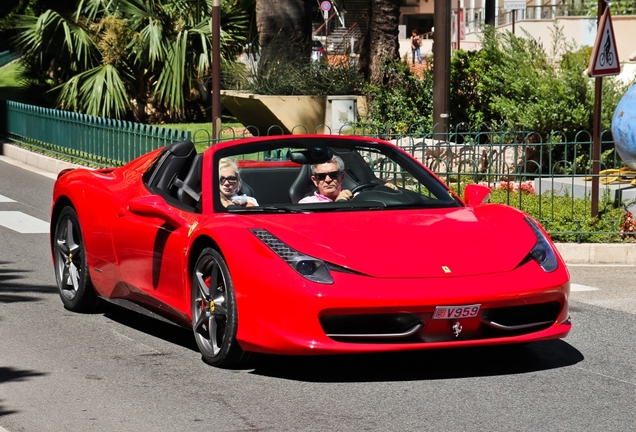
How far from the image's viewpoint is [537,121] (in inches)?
656

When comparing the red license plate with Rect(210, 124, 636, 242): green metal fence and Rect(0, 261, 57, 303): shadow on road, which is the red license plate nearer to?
Rect(0, 261, 57, 303): shadow on road

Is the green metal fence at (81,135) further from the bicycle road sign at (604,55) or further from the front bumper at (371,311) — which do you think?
the front bumper at (371,311)

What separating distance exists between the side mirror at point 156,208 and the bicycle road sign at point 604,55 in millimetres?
6076

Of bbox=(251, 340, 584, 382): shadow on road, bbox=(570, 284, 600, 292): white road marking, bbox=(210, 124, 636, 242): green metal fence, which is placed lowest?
bbox=(570, 284, 600, 292): white road marking

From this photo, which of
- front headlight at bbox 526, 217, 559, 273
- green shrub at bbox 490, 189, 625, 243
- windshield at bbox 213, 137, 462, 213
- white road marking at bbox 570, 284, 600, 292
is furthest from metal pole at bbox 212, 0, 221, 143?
front headlight at bbox 526, 217, 559, 273

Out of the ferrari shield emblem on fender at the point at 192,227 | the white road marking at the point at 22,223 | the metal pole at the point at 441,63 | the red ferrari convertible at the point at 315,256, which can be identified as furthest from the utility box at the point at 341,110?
the ferrari shield emblem on fender at the point at 192,227

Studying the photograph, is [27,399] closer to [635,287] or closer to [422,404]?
[422,404]

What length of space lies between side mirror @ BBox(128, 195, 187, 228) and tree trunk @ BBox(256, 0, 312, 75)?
50.8 ft

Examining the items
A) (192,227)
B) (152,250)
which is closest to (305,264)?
(192,227)

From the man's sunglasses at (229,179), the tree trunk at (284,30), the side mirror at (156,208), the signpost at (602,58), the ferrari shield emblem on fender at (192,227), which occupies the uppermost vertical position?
the tree trunk at (284,30)

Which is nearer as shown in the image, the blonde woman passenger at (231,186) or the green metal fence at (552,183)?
the blonde woman passenger at (231,186)

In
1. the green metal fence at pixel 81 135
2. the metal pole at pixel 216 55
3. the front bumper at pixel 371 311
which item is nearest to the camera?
the front bumper at pixel 371 311

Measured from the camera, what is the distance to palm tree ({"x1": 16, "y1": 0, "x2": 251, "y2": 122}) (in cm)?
2473

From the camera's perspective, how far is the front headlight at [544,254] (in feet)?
21.3
